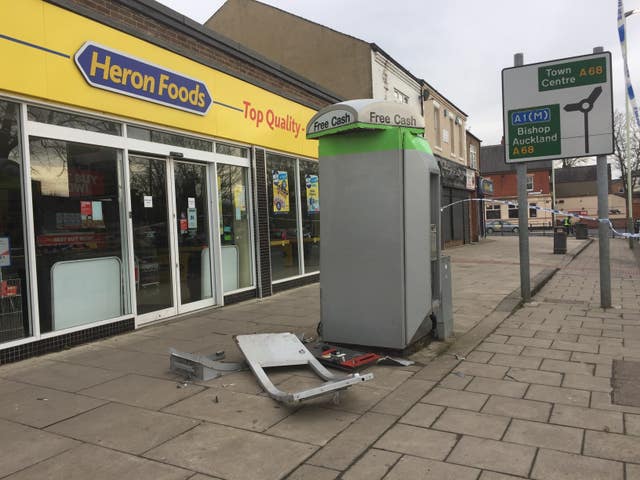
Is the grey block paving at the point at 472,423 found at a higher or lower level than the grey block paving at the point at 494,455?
lower

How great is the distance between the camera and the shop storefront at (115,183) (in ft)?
17.6

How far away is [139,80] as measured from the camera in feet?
21.8

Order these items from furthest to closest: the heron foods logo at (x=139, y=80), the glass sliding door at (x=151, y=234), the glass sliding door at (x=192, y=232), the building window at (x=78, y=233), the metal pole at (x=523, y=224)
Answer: the metal pole at (x=523, y=224) < the glass sliding door at (x=192, y=232) < the glass sliding door at (x=151, y=234) < the heron foods logo at (x=139, y=80) < the building window at (x=78, y=233)

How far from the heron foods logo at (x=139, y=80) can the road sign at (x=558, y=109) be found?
16.4 ft

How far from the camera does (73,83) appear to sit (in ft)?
18.9

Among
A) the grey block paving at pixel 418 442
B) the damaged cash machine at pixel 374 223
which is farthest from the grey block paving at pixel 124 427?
the damaged cash machine at pixel 374 223

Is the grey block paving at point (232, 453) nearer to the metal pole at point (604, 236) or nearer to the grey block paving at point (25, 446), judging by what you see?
the grey block paving at point (25, 446)

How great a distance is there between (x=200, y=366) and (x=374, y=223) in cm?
216

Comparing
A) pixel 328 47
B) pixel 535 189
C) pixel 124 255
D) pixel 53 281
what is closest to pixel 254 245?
pixel 124 255

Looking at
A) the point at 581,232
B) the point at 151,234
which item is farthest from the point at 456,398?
the point at 581,232

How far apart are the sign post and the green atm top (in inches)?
154

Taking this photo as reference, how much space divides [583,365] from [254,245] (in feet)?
19.0

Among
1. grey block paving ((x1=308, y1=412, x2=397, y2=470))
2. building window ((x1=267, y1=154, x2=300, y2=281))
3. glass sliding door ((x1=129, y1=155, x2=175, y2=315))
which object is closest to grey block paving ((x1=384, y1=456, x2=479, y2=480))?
grey block paving ((x1=308, y1=412, x2=397, y2=470))

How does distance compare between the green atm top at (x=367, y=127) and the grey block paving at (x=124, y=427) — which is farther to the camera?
the green atm top at (x=367, y=127)
